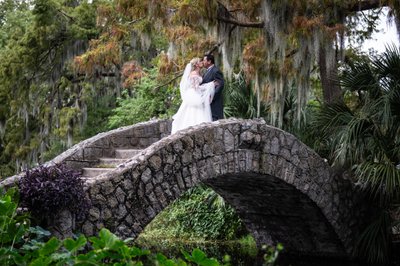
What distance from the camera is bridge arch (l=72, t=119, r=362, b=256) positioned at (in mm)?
8734

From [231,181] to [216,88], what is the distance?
1884mm

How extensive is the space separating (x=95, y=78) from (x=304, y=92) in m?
7.84

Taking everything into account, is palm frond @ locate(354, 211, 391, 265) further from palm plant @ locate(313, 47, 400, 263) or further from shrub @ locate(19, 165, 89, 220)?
shrub @ locate(19, 165, 89, 220)

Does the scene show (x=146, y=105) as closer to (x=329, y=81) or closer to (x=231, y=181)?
(x=329, y=81)

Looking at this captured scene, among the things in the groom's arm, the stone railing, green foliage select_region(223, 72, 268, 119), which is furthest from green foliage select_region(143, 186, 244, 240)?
the groom's arm

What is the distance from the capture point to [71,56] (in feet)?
61.1

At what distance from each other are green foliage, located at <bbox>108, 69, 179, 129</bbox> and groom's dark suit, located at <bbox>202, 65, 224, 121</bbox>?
23.6ft

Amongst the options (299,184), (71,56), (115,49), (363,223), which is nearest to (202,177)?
(299,184)

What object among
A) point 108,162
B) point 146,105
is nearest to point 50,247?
point 108,162

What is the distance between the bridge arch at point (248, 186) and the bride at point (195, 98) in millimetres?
745

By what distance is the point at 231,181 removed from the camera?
12133mm

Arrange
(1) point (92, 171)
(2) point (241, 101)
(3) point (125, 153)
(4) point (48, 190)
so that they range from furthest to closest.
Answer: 1. (2) point (241, 101)
2. (3) point (125, 153)
3. (1) point (92, 171)
4. (4) point (48, 190)

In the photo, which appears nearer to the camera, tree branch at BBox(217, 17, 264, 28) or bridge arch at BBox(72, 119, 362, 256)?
bridge arch at BBox(72, 119, 362, 256)

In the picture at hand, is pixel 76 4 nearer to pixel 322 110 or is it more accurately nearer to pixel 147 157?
pixel 322 110
